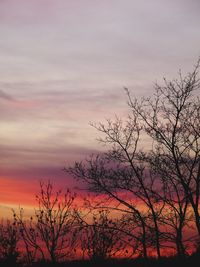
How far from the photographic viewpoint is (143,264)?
27344mm

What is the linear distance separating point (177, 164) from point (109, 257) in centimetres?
782

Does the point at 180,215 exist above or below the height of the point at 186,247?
above

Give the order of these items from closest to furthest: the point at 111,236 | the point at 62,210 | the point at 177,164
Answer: the point at 177,164
the point at 111,236
the point at 62,210

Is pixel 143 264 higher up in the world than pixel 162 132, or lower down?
lower down

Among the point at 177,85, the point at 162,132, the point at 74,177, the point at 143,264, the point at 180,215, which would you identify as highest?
the point at 177,85

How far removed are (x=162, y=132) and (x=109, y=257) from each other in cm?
859

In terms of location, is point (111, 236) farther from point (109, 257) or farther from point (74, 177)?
point (74, 177)

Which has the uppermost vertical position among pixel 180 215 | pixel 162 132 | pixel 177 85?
pixel 177 85

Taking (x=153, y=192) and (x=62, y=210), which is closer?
(x=153, y=192)

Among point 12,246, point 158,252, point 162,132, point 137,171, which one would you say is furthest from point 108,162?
point 12,246

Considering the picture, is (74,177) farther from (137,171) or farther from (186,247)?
(186,247)

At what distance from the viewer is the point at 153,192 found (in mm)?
27344

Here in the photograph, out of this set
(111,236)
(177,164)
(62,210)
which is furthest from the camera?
(62,210)

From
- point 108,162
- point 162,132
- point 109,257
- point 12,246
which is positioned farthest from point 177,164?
point 12,246
